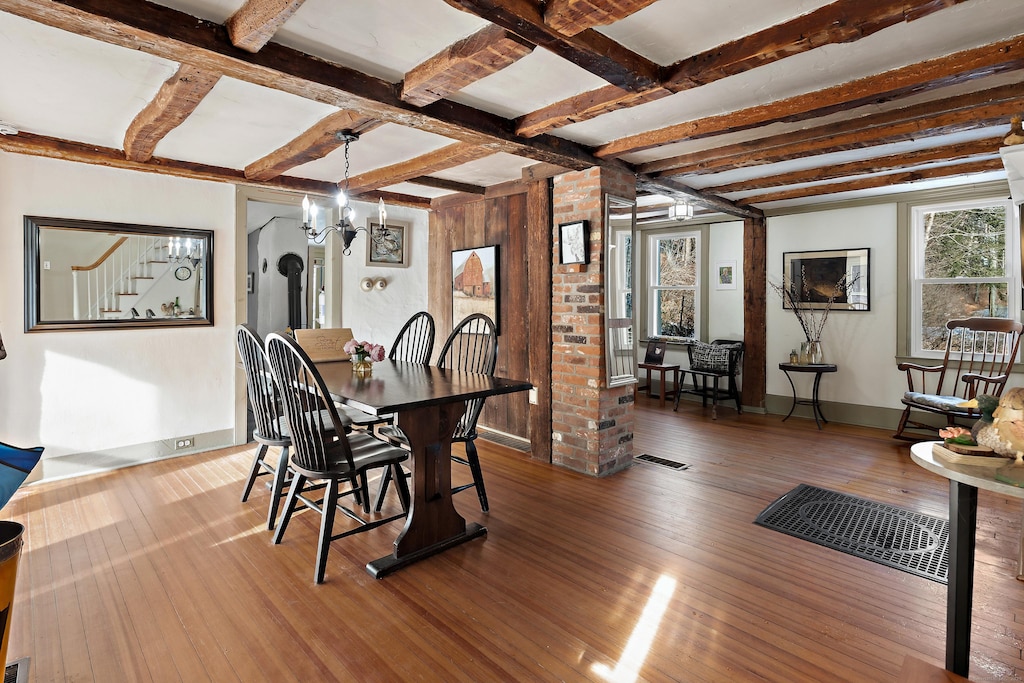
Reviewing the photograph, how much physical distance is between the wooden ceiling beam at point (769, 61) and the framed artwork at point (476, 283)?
5.78 ft

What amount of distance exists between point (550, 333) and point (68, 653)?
3210 millimetres

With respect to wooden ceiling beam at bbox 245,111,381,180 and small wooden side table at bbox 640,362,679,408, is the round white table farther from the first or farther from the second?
small wooden side table at bbox 640,362,679,408

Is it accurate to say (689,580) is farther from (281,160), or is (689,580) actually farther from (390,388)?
A: (281,160)

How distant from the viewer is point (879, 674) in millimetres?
1816

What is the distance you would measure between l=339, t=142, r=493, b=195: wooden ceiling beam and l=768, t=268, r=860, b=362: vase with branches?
408 cm

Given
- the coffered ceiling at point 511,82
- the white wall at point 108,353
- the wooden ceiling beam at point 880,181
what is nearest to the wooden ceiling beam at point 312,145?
the coffered ceiling at point 511,82

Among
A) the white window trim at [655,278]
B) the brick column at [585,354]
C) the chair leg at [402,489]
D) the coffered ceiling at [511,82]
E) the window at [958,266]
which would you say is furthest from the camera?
the white window trim at [655,278]

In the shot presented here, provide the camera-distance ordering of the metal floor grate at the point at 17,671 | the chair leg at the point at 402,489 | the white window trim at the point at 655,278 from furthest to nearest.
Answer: the white window trim at the point at 655,278 < the chair leg at the point at 402,489 < the metal floor grate at the point at 17,671

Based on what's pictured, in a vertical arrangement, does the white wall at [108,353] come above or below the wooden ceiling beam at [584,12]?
below

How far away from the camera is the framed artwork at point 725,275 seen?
260 inches

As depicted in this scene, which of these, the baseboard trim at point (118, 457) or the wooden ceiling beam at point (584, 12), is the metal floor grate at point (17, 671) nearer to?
the baseboard trim at point (118, 457)

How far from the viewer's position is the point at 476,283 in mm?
4973

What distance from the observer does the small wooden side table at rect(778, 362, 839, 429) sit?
543 centimetres

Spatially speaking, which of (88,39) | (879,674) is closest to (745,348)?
(879,674)
